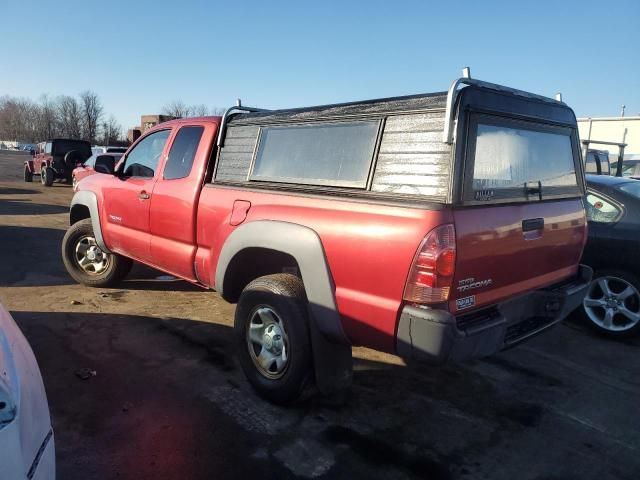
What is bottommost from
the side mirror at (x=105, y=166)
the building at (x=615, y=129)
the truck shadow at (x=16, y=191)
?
the truck shadow at (x=16, y=191)

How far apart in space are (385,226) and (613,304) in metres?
3.51

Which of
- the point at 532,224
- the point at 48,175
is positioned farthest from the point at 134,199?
the point at 48,175

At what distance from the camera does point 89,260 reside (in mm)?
5926

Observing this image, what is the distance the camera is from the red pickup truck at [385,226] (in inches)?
101

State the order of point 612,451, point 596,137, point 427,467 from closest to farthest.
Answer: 1. point 427,467
2. point 612,451
3. point 596,137

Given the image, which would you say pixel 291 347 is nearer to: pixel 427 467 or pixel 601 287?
pixel 427 467

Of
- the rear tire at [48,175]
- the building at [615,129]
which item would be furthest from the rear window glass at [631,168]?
the rear tire at [48,175]

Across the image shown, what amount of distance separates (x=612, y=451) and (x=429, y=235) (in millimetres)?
1889

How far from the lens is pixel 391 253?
2.57 m

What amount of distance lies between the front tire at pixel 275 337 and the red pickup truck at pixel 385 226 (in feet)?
0.03

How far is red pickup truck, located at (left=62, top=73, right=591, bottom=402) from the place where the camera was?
2.56 m

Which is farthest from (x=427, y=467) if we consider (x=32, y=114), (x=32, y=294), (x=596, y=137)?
(x=32, y=114)

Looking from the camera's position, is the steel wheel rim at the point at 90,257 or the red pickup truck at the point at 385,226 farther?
the steel wheel rim at the point at 90,257

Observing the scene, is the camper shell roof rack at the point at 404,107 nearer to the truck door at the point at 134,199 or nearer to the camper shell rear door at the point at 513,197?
the camper shell rear door at the point at 513,197
